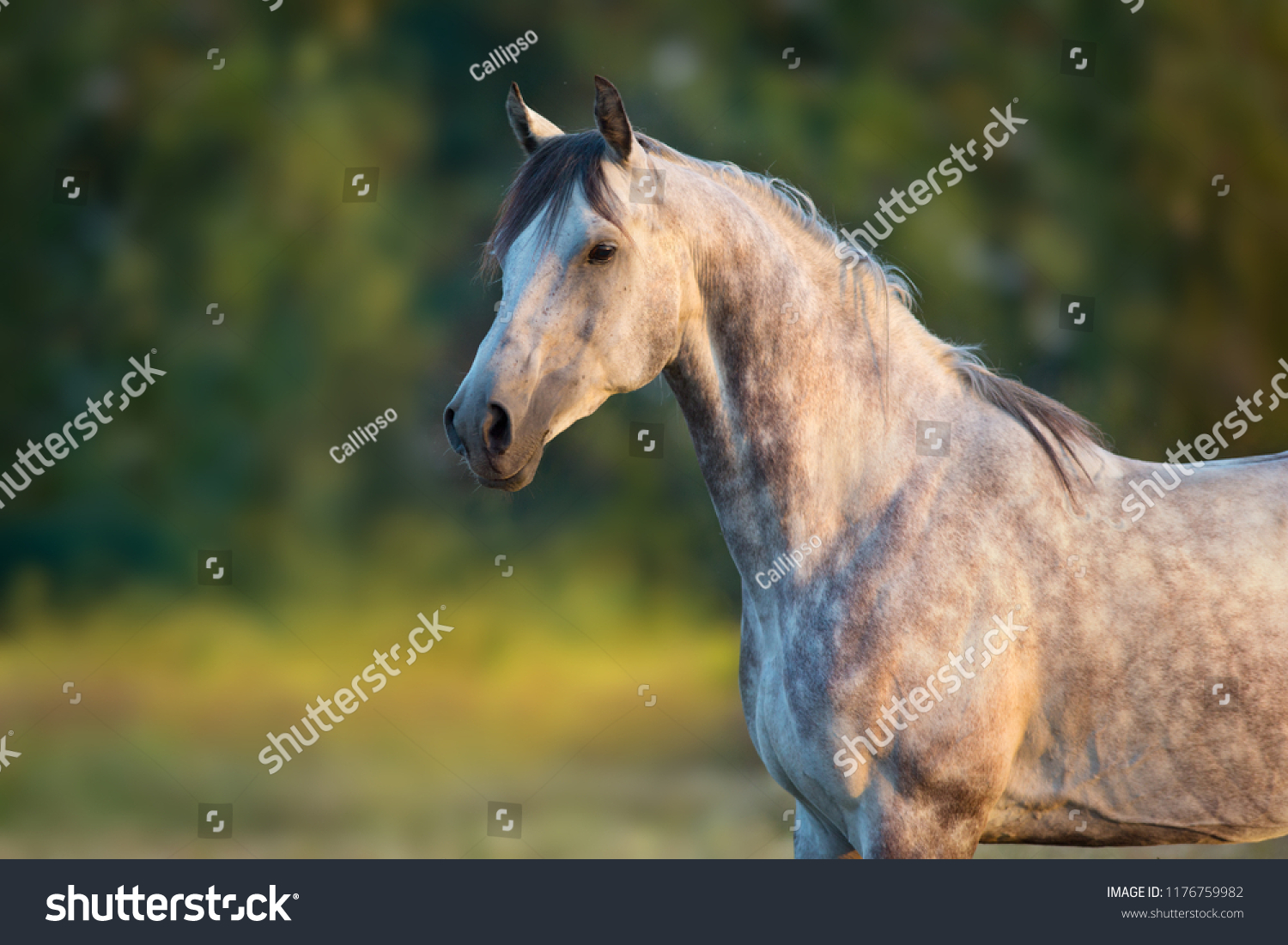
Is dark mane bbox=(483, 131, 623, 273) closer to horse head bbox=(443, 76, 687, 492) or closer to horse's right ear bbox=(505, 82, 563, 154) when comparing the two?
horse head bbox=(443, 76, 687, 492)

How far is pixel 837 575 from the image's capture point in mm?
2393

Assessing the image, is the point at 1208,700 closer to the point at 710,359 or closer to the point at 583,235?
the point at 710,359

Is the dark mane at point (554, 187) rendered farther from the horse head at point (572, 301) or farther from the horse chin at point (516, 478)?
the horse chin at point (516, 478)

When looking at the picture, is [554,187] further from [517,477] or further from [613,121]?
[517,477]

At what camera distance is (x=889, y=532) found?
242 centimetres

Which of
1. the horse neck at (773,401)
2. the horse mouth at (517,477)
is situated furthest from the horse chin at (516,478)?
the horse neck at (773,401)

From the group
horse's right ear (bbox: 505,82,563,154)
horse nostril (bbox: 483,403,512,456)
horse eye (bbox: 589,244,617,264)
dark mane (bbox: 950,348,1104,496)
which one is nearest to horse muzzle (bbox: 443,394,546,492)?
horse nostril (bbox: 483,403,512,456)

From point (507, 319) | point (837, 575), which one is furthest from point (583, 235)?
point (837, 575)

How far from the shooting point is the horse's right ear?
101 inches

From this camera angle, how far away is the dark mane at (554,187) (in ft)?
7.58

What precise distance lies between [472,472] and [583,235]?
23.2 inches

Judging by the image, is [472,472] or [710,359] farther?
[710,359]

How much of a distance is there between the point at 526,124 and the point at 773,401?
935mm
